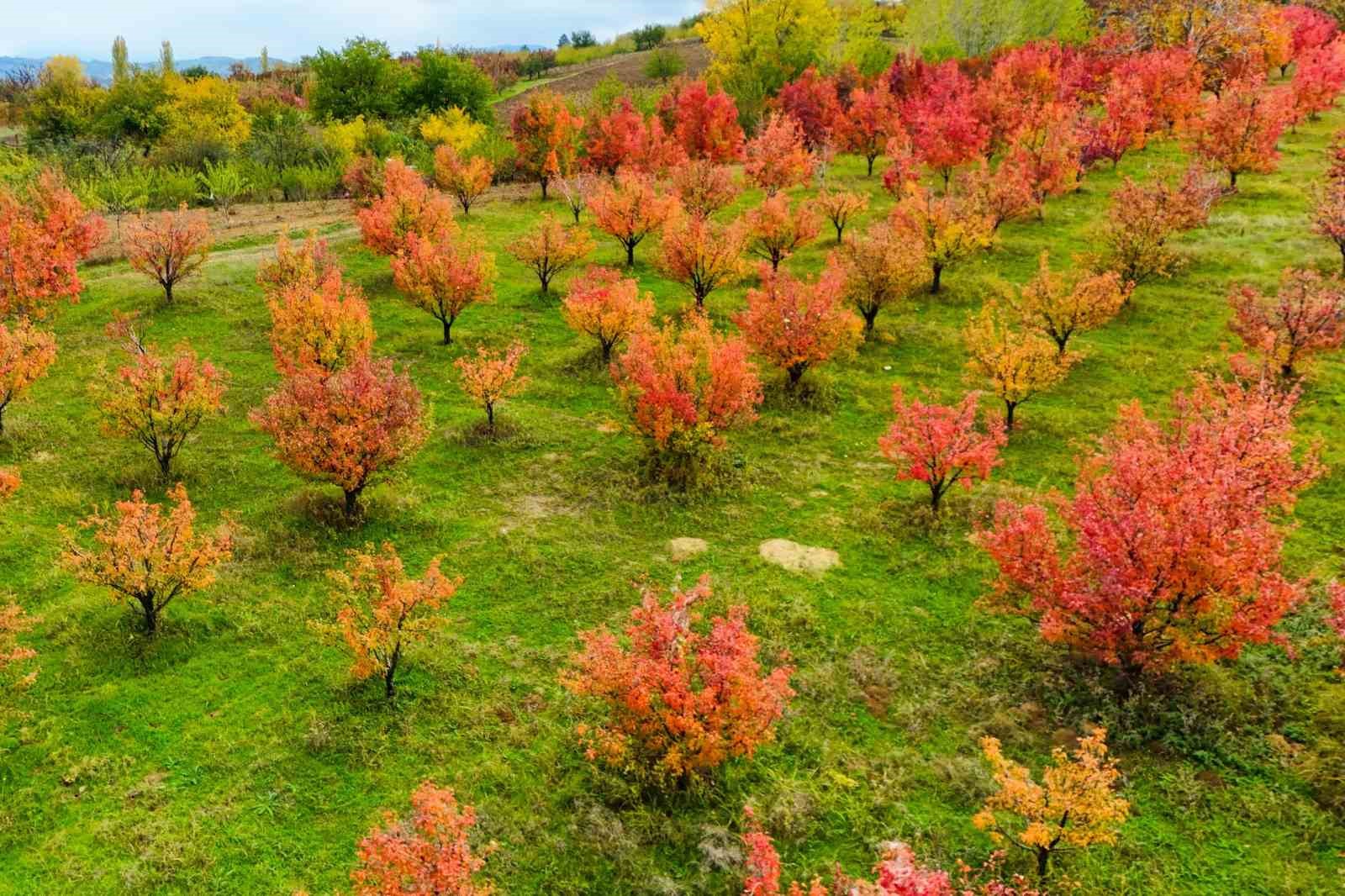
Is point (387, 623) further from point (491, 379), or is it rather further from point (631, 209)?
point (631, 209)

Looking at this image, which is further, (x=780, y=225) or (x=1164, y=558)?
(x=780, y=225)

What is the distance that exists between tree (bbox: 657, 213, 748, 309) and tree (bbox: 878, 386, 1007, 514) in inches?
482

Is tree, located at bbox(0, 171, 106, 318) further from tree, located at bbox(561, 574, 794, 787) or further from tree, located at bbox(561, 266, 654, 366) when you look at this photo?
tree, located at bbox(561, 574, 794, 787)

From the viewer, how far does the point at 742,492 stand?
22.1 metres

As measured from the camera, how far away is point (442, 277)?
2859 cm

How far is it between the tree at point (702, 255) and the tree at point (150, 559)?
19.3m

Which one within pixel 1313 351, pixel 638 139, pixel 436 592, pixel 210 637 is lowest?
pixel 210 637

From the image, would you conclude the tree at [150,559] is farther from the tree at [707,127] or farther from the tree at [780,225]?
the tree at [707,127]

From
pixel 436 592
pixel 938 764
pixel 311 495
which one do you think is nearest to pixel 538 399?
pixel 311 495

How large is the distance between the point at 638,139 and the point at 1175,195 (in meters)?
29.6

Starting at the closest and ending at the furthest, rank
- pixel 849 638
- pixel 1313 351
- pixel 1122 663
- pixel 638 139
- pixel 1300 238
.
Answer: pixel 1122 663 → pixel 849 638 → pixel 1313 351 → pixel 1300 238 → pixel 638 139

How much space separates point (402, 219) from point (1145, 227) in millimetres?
30375

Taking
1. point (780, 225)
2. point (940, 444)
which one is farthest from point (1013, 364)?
point (780, 225)

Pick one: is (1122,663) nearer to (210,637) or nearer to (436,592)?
(436,592)
